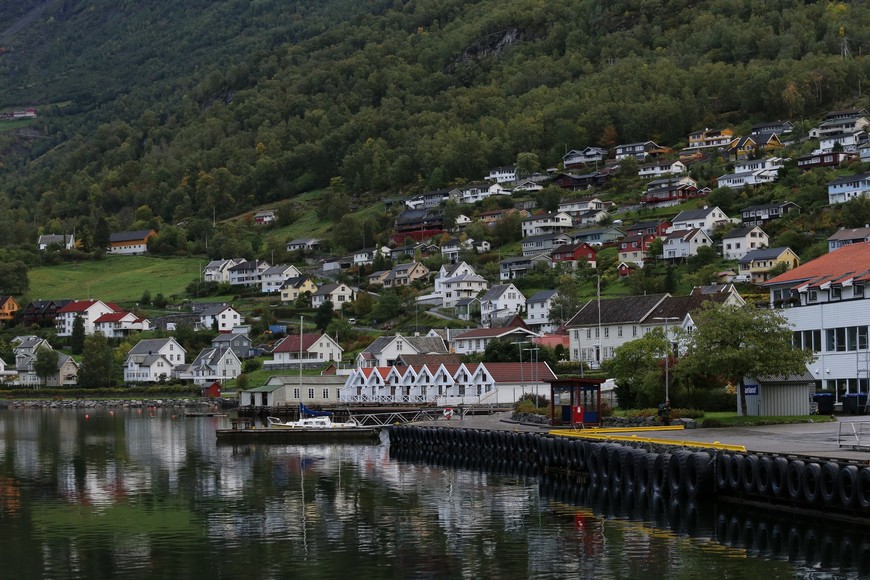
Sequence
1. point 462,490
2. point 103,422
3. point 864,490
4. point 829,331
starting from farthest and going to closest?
point 103,422, point 829,331, point 462,490, point 864,490

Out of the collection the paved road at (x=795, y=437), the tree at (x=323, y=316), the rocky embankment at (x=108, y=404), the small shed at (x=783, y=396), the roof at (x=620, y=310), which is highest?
the tree at (x=323, y=316)

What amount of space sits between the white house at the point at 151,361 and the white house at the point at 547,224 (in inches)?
2388

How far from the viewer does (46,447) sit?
78750 mm

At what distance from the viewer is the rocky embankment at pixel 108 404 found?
13962 centimetres

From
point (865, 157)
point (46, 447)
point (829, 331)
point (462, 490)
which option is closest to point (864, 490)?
point (462, 490)

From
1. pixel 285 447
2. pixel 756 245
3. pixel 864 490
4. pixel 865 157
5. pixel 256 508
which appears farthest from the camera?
pixel 865 157

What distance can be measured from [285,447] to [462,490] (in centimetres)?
2886

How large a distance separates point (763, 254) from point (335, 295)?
6544 centimetres

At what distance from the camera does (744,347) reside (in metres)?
57.7

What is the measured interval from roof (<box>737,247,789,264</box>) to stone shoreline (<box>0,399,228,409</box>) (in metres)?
62.6

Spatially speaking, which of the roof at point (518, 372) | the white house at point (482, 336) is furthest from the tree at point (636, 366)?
the white house at point (482, 336)

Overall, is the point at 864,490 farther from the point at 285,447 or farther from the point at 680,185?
the point at 680,185

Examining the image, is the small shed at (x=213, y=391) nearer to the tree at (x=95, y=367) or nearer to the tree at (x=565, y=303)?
the tree at (x=95, y=367)

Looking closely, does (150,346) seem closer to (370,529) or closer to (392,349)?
(392,349)
